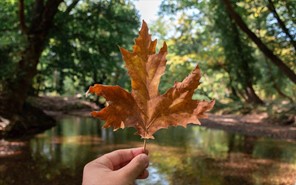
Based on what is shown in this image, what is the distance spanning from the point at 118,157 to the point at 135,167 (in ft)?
0.50

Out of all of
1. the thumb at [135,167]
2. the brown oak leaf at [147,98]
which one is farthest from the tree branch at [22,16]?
the thumb at [135,167]

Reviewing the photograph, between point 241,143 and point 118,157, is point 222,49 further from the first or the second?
point 118,157

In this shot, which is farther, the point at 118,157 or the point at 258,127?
the point at 258,127

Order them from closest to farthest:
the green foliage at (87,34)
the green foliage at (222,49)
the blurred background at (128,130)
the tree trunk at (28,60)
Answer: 1. the blurred background at (128,130)
2. the tree trunk at (28,60)
3. the green foliage at (87,34)
4. the green foliage at (222,49)

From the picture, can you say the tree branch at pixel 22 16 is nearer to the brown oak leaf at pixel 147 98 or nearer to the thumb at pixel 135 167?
the brown oak leaf at pixel 147 98

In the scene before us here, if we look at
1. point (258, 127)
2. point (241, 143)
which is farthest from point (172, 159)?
point (258, 127)

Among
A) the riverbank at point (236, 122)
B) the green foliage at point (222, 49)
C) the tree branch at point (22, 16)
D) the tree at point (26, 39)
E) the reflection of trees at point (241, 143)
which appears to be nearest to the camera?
the reflection of trees at point (241, 143)

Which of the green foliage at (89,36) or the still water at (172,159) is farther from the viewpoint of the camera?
the green foliage at (89,36)

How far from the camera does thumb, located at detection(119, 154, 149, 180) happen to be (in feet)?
3.96

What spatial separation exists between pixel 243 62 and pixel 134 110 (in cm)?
2188

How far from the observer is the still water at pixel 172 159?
22.8 feet

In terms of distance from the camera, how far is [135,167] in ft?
4.01

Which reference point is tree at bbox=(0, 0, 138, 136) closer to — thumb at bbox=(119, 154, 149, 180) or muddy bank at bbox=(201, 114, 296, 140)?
muddy bank at bbox=(201, 114, 296, 140)

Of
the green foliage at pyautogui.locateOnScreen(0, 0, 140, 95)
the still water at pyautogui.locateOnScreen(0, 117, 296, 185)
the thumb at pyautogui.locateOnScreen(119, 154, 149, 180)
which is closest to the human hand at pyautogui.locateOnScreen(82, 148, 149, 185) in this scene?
the thumb at pyautogui.locateOnScreen(119, 154, 149, 180)
